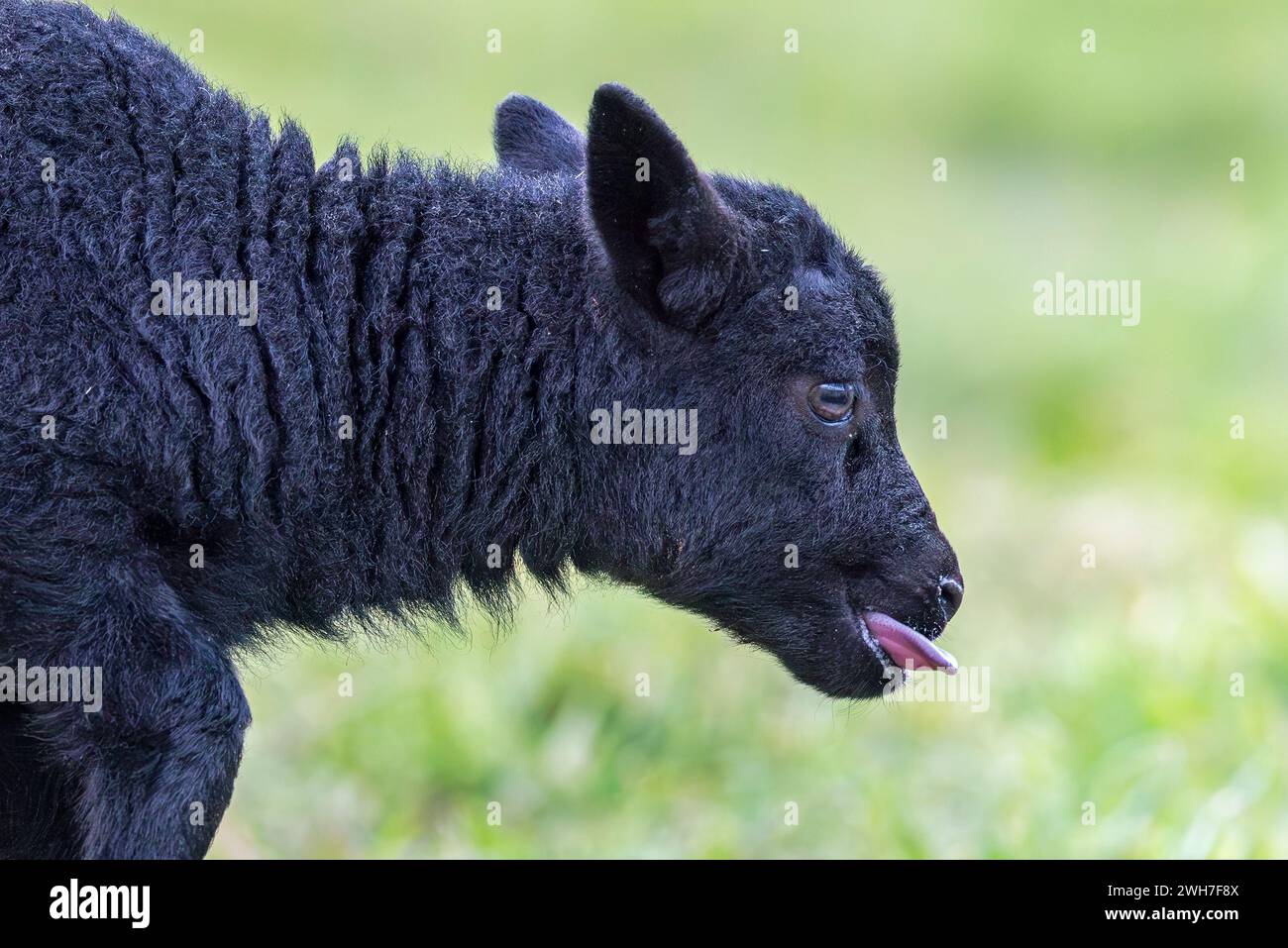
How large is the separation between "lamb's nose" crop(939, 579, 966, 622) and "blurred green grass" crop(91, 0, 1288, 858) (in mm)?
1383

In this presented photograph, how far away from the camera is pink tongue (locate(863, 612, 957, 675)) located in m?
5.38

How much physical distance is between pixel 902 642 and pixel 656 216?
159 centimetres

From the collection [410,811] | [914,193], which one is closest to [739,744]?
[410,811]

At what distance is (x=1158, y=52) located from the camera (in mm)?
23422

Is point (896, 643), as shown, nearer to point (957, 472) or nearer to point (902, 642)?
point (902, 642)

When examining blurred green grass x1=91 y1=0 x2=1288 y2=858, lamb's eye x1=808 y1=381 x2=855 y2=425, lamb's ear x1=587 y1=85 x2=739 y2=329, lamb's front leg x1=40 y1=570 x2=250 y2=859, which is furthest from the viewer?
blurred green grass x1=91 y1=0 x2=1288 y2=858

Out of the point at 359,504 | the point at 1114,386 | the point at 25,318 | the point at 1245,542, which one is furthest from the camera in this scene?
the point at 1114,386

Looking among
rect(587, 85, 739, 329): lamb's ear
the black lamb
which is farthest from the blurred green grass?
rect(587, 85, 739, 329): lamb's ear

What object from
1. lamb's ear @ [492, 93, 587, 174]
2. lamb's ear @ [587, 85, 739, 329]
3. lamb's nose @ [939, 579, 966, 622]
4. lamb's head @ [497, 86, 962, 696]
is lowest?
lamb's nose @ [939, 579, 966, 622]

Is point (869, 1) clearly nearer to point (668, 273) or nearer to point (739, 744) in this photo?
point (739, 744)

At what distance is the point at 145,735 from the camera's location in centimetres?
428

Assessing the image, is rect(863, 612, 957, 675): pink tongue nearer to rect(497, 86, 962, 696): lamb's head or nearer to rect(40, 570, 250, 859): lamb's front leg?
rect(497, 86, 962, 696): lamb's head

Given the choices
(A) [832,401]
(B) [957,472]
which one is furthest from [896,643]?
(B) [957,472]
